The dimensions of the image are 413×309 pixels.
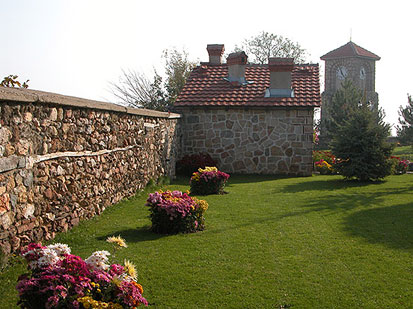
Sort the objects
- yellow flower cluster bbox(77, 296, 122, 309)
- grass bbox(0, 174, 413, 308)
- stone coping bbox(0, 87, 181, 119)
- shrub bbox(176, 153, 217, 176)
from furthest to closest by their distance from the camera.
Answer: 1. shrub bbox(176, 153, 217, 176)
2. stone coping bbox(0, 87, 181, 119)
3. grass bbox(0, 174, 413, 308)
4. yellow flower cluster bbox(77, 296, 122, 309)

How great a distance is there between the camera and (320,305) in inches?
181

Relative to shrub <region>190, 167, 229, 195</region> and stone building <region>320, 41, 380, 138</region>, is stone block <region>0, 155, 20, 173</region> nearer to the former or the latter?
shrub <region>190, 167, 229, 195</region>

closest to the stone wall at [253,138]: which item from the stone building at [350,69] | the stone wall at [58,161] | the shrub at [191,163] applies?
the shrub at [191,163]

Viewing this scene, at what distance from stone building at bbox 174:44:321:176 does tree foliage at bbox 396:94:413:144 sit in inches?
862

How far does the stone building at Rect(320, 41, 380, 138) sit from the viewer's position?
46562 millimetres

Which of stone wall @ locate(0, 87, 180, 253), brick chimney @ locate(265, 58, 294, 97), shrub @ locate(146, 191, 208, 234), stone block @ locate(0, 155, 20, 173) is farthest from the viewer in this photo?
brick chimney @ locate(265, 58, 294, 97)

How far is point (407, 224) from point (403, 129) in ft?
104

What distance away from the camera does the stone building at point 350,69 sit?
1833 inches

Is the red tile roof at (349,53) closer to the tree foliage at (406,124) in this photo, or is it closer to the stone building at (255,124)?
the tree foliage at (406,124)

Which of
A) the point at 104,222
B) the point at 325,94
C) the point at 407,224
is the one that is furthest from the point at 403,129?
the point at 104,222

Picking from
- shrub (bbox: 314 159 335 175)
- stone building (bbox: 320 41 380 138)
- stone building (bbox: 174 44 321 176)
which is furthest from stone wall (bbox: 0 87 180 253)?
stone building (bbox: 320 41 380 138)

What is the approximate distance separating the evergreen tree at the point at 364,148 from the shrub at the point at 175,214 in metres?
8.55

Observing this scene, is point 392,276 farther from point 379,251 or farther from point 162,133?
point 162,133

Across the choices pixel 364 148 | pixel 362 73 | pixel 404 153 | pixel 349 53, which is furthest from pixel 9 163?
pixel 362 73
